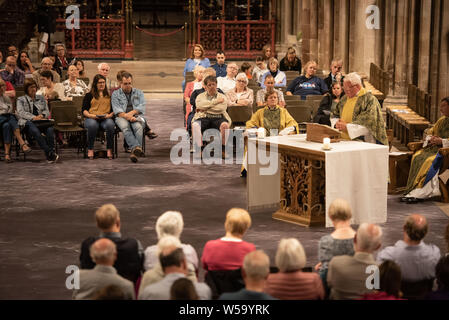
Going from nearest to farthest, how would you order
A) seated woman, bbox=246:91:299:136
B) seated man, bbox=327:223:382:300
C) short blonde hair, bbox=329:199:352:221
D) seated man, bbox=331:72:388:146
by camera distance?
seated man, bbox=327:223:382:300, short blonde hair, bbox=329:199:352:221, seated man, bbox=331:72:388:146, seated woman, bbox=246:91:299:136

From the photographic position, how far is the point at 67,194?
36.1 ft

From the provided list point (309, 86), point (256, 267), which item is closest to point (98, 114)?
point (309, 86)

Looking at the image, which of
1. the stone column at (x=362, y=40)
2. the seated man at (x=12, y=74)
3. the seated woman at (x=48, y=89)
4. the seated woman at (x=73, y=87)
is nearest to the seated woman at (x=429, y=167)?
the seated woman at (x=48, y=89)

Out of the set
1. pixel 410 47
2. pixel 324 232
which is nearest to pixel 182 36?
pixel 410 47

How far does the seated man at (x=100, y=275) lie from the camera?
5.79 m

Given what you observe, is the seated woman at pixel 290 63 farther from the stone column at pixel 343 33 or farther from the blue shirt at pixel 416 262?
the blue shirt at pixel 416 262

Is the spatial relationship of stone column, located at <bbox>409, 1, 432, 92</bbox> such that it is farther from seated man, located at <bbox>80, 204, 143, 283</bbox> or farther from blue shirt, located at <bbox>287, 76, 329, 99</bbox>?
seated man, located at <bbox>80, 204, 143, 283</bbox>

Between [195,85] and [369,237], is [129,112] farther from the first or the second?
[369,237]

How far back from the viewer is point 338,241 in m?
6.66

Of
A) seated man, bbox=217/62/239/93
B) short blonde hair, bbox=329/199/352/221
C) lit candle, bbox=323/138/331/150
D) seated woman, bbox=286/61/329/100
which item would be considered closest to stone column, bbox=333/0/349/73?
seated woman, bbox=286/61/329/100

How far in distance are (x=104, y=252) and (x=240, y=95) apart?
8.53 metres

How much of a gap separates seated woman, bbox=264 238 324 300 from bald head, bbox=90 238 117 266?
105 cm

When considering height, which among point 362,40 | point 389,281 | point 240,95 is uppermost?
point 362,40

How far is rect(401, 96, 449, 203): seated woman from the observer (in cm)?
1048
